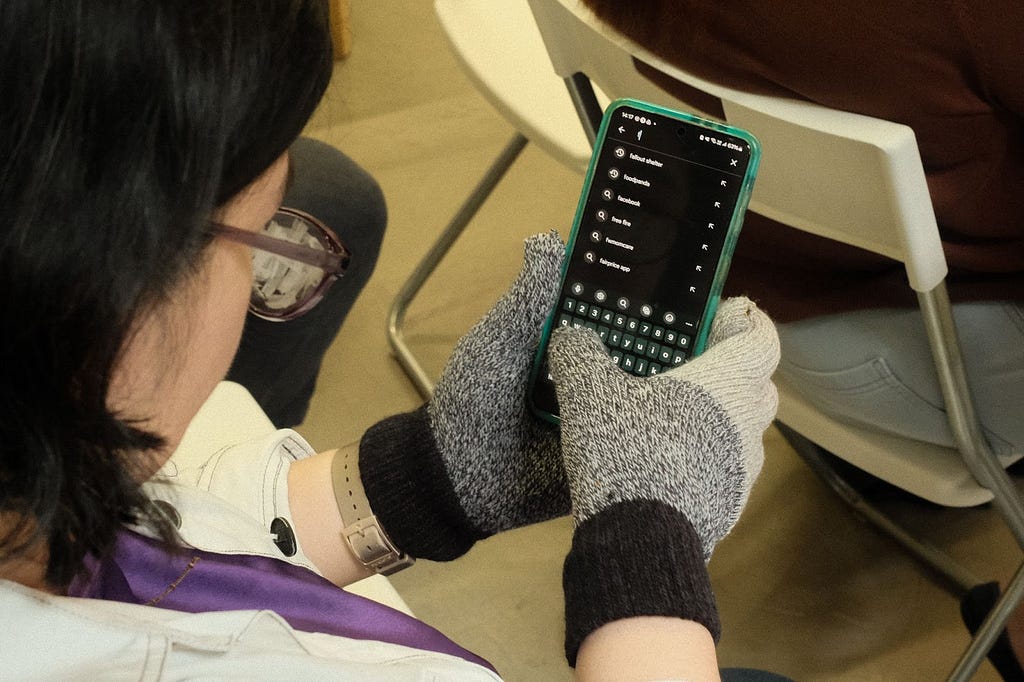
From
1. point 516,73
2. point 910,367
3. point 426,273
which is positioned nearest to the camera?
point 910,367

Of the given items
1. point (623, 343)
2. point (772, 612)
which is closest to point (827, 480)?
point (772, 612)

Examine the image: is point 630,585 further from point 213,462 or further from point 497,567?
point 497,567

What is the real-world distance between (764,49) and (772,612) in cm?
72

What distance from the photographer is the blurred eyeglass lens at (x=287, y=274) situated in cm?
58

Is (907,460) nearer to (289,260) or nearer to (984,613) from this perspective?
(984,613)

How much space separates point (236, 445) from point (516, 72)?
1.85ft

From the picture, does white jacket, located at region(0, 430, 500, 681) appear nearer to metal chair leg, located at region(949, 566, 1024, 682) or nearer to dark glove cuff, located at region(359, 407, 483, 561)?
dark glove cuff, located at region(359, 407, 483, 561)

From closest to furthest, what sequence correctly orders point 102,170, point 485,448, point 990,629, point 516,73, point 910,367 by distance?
point 102,170, point 485,448, point 910,367, point 990,629, point 516,73

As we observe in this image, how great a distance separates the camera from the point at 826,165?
0.68 m

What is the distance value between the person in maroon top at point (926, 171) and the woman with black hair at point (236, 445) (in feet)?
0.55

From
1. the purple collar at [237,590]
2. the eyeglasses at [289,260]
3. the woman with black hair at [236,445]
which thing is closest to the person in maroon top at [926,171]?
the woman with black hair at [236,445]

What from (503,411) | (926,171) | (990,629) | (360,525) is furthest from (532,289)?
(990,629)

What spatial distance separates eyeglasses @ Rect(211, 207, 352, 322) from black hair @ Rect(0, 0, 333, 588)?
0.04 m

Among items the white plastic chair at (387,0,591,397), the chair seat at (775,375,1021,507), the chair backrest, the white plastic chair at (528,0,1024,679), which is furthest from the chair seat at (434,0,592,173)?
the chair seat at (775,375,1021,507)
